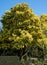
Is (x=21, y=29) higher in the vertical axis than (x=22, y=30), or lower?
higher

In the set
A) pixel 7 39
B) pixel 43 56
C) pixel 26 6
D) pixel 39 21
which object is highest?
pixel 26 6

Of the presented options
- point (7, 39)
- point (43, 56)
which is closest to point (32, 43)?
point (7, 39)

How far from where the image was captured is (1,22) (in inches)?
1583

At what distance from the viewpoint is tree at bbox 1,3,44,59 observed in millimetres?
36650

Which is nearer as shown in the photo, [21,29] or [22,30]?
[22,30]

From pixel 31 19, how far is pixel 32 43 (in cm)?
379

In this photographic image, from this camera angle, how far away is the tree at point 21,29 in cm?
3665

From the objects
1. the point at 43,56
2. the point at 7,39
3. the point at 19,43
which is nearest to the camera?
the point at 19,43

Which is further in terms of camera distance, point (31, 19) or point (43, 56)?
point (43, 56)

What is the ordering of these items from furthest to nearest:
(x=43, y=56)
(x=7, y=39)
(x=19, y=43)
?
1. (x=43, y=56)
2. (x=7, y=39)
3. (x=19, y=43)

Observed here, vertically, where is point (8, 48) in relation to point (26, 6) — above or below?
below

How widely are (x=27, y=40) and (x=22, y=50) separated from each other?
10.8 feet

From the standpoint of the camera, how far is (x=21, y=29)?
37594 mm

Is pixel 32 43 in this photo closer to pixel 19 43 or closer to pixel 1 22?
pixel 19 43
